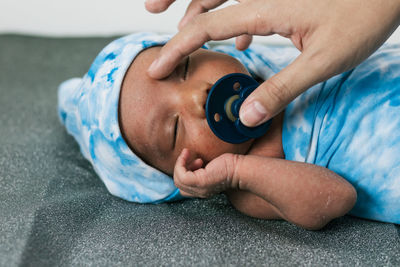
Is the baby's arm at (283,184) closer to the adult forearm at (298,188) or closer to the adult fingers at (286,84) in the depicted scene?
the adult forearm at (298,188)

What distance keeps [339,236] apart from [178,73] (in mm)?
435

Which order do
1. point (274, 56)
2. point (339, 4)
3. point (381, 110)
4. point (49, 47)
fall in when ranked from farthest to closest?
point (49, 47)
point (274, 56)
point (381, 110)
point (339, 4)

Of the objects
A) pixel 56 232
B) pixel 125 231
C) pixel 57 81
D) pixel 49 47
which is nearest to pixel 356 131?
pixel 125 231

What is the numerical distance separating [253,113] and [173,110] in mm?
203

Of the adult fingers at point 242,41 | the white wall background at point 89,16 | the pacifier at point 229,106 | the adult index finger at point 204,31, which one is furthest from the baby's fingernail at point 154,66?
the white wall background at point 89,16

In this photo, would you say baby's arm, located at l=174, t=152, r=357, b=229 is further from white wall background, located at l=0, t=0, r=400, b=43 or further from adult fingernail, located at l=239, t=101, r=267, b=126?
white wall background, located at l=0, t=0, r=400, b=43

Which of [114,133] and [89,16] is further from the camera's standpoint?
[89,16]

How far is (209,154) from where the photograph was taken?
90cm

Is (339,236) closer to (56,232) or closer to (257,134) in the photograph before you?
(257,134)

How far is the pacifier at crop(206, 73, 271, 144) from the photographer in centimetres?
85

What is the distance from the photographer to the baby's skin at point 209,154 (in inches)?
31.8

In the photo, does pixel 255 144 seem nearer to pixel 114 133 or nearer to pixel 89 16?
pixel 114 133

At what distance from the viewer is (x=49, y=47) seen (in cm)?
179

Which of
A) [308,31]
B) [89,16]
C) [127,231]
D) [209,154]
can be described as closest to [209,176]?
[209,154]
